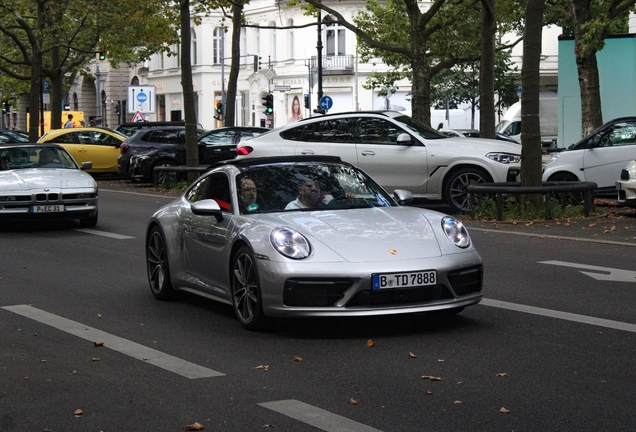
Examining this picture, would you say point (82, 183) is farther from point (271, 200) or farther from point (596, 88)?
point (596, 88)

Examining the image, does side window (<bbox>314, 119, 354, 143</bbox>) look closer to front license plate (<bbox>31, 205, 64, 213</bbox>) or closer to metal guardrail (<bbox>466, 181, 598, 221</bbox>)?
metal guardrail (<bbox>466, 181, 598, 221</bbox>)

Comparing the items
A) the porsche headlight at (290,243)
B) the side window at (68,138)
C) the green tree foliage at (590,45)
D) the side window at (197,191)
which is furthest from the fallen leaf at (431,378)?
the side window at (68,138)

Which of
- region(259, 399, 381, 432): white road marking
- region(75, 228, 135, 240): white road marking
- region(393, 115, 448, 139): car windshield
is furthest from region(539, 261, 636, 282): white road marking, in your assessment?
region(393, 115, 448, 139): car windshield

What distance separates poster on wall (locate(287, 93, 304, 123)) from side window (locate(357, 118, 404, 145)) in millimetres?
52882

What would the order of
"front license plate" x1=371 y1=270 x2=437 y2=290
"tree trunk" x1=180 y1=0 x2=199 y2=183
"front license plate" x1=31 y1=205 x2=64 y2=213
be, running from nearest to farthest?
"front license plate" x1=371 y1=270 x2=437 y2=290 < "front license plate" x1=31 y1=205 x2=64 y2=213 < "tree trunk" x1=180 y1=0 x2=199 y2=183

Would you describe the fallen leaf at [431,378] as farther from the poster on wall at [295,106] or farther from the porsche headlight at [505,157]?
the poster on wall at [295,106]

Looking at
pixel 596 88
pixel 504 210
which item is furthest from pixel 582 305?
pixel 596 88

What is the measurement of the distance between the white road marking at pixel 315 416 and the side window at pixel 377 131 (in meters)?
13.3

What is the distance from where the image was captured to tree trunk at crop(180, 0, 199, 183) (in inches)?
1051

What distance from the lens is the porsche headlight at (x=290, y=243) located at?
789 cm

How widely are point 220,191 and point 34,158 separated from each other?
375 inches

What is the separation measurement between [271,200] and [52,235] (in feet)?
28.1

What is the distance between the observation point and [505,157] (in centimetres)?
1847

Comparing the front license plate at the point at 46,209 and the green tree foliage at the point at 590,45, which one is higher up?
the green tree foliage at the point at 590,45
